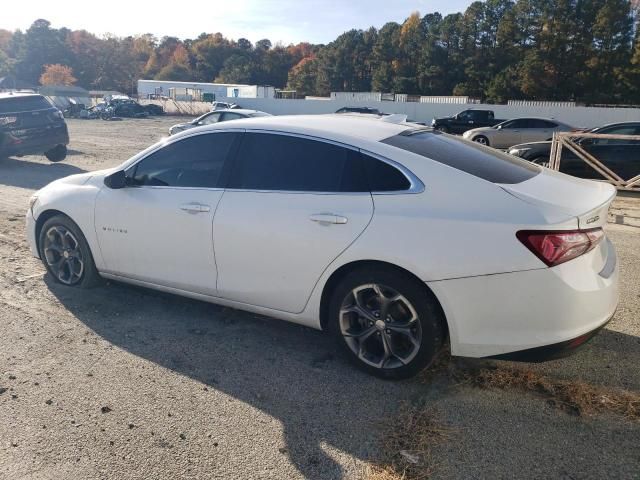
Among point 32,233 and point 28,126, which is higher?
point 28,126

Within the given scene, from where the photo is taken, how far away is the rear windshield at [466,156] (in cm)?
330

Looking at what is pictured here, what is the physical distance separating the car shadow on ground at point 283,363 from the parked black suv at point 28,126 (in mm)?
9309

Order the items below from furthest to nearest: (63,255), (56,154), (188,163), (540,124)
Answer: (540,124)
(56,154)
(63,255)
(188,163)

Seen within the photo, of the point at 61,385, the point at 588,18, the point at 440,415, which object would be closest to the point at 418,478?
the point at 440,415

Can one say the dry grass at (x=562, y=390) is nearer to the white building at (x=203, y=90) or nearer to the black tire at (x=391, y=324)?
the black tire at (x=391, y=324)

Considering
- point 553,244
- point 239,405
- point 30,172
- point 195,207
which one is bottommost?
point 30,172

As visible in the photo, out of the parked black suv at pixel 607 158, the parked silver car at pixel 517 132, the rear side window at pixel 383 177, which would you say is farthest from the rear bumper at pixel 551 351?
the parked silver car at pixel 517 132

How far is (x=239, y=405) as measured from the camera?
10.3 feet

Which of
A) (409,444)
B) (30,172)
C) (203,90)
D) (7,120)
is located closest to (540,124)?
(30,172)

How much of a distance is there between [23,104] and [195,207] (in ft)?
36.2

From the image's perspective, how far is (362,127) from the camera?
3.80 m

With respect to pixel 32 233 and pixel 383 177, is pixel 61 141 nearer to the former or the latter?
pixel 32 233

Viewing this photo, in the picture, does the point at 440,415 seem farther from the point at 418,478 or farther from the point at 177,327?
the point at 177,327

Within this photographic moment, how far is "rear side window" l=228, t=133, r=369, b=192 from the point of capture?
344 centimetres
